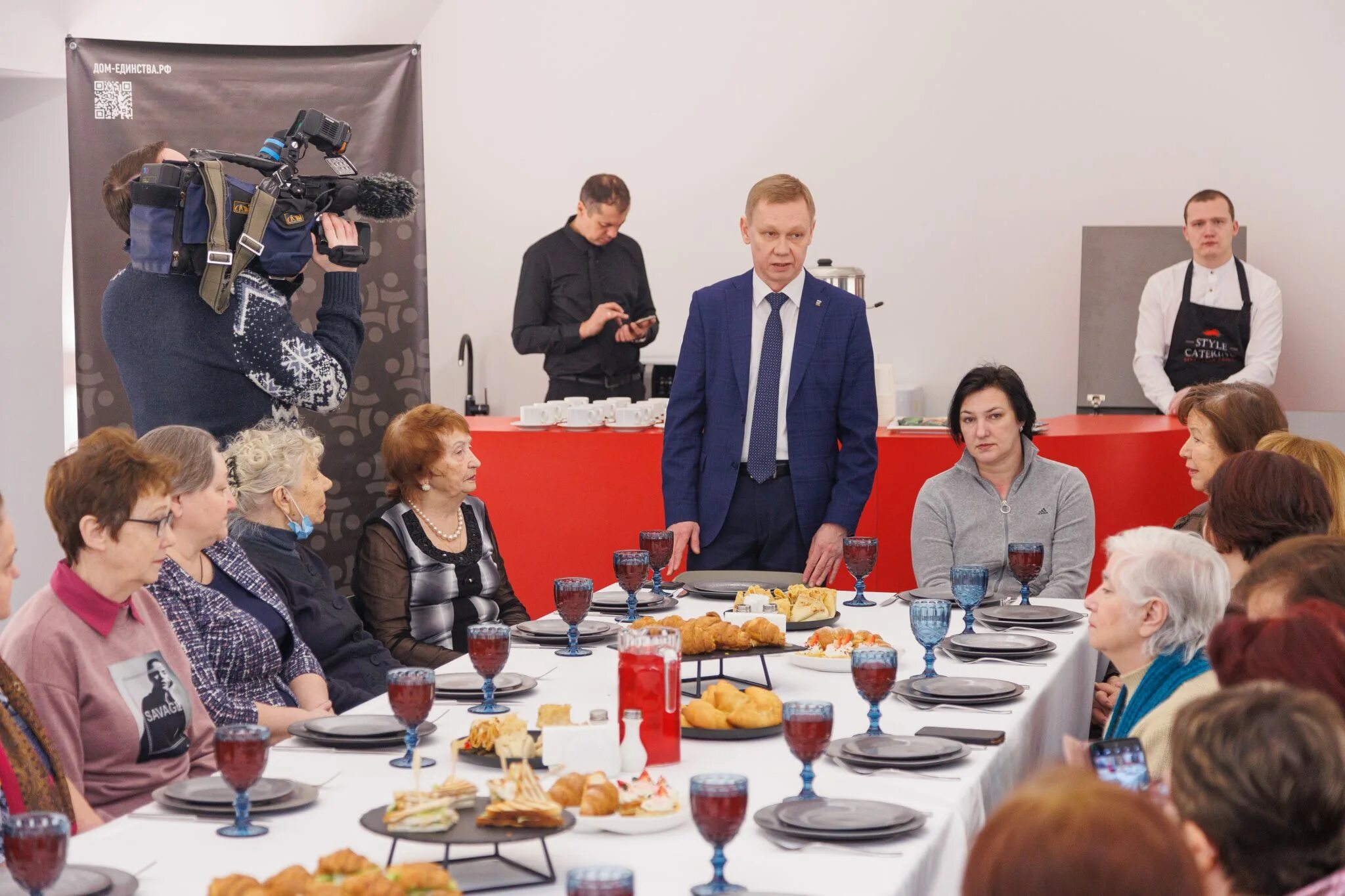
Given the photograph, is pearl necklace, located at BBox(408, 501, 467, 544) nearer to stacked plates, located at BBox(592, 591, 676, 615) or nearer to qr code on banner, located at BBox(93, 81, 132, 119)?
stacked plates, located at BBox(592, 591, 676, 615)

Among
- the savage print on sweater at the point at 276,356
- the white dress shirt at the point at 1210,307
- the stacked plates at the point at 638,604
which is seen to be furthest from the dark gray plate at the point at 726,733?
the white dress shirt at the point at 1210,307

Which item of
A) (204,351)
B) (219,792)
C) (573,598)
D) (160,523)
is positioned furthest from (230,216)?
(219,792)

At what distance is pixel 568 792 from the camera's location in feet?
5.90

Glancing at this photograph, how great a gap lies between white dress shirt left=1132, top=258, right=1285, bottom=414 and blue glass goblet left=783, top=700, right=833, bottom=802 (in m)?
4.62

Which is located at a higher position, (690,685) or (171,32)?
(171,32)

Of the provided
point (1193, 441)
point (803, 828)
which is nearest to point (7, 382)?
point (1193, 441)

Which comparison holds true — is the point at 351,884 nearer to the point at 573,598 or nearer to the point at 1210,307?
the point at 573,598

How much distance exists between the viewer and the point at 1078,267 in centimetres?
693

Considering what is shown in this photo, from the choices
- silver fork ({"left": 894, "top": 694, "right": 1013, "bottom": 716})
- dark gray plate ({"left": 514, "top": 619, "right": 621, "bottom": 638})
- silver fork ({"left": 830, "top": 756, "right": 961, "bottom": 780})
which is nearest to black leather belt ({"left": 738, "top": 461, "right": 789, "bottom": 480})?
dark gray plate ({"left": 514, "top": 619, "right": 621, "bottom": 638})

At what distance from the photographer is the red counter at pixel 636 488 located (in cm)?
470

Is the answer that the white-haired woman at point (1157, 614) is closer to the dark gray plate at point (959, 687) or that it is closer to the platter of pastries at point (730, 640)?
the dark gray plate at point (959, 687)

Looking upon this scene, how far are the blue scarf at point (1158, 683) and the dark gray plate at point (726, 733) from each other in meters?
0.56

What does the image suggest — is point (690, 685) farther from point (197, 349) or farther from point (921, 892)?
point (197, 349)

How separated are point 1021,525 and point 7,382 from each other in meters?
4.30
